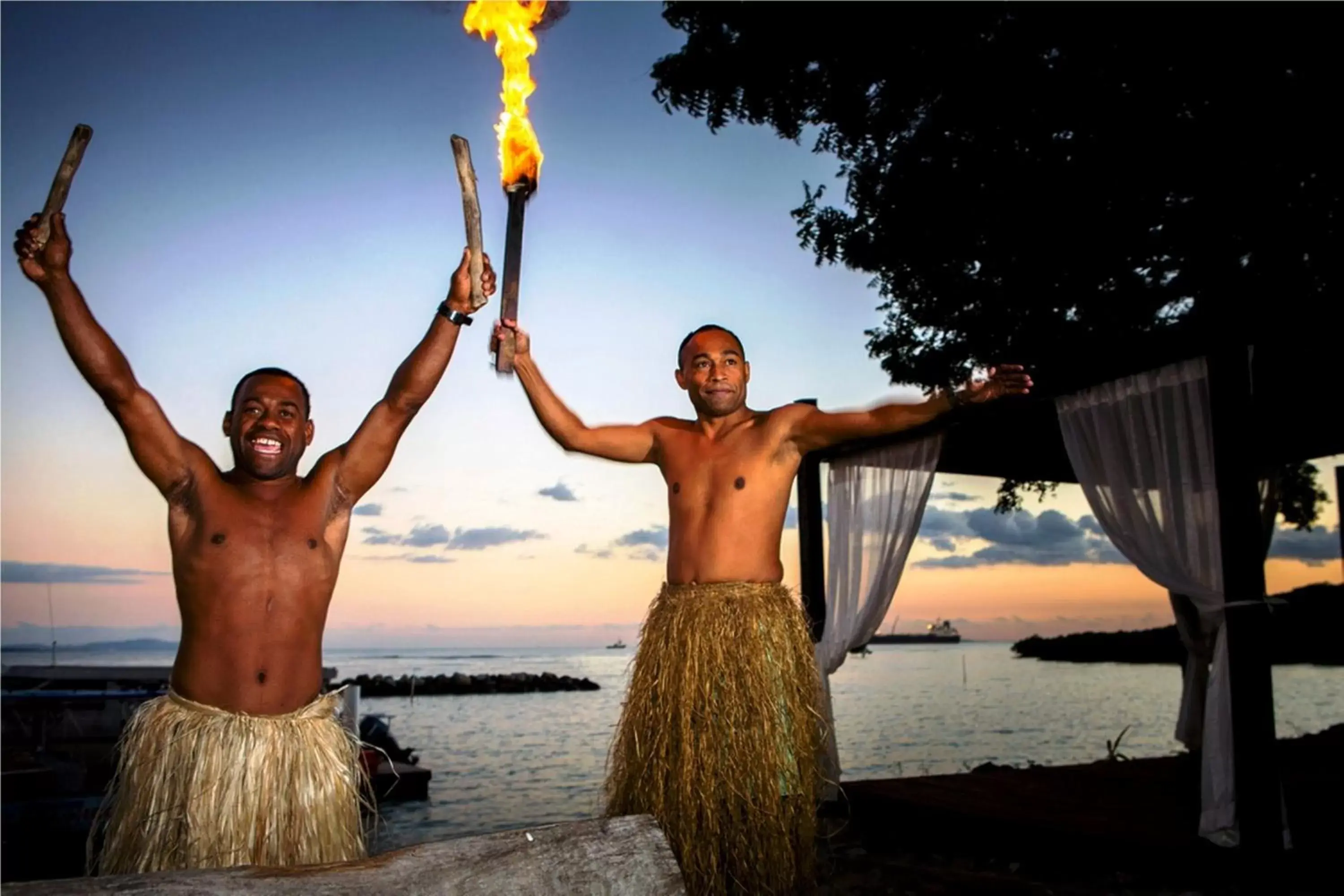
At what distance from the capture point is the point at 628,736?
127 inches

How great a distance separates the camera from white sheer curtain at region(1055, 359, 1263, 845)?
4.48 m

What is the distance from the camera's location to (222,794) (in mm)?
2393

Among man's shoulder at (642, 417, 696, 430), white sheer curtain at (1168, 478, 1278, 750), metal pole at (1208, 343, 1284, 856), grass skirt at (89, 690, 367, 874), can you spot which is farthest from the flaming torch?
white sheer curtain at (1168, 478, 1278, 750)

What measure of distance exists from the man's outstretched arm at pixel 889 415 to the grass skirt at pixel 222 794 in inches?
69.1

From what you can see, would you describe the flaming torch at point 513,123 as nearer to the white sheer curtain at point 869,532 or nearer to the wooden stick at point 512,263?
the wooden stick at point 512,263

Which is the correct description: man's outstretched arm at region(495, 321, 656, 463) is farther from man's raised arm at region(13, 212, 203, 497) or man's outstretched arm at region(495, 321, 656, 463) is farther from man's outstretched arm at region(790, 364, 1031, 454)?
man's raised arm at region(13, 212, 203, 497)

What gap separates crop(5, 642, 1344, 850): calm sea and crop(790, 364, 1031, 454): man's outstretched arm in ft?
3.21

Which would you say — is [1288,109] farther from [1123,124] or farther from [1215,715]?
[1215,715]

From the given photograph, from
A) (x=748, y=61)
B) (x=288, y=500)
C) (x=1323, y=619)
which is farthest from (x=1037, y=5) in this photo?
(x=1323, y=619)

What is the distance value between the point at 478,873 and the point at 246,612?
3.11 feet

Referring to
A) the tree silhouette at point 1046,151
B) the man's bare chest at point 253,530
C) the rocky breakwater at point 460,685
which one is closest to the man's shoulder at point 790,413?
the man's bare chest at point 253,530

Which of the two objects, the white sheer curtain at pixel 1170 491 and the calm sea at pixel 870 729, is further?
the calm sea at pixel 870 729

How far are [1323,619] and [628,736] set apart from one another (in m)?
21.3

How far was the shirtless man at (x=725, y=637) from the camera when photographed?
3.05 m
